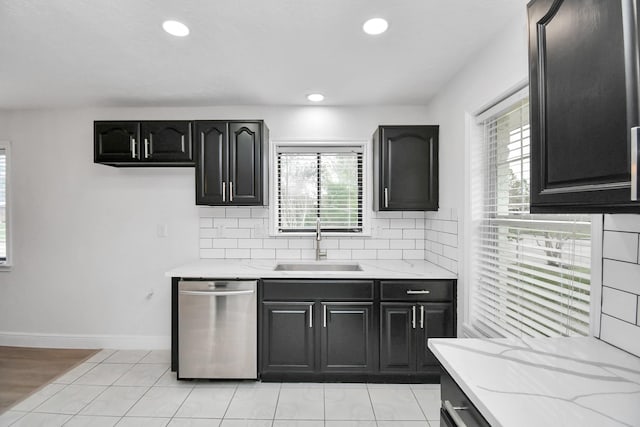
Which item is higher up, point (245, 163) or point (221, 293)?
point (245, 163)

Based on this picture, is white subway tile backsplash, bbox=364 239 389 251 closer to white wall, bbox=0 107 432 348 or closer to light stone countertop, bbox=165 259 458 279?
light stone countertop, bbox=165 259 458 279

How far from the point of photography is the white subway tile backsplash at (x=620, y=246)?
1156 millimetres

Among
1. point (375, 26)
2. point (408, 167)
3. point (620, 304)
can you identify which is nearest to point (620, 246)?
point (620, 304)

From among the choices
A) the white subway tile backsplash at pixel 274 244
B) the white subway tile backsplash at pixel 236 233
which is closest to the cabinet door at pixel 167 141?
the white subway tile backsplash at pixel 236 233

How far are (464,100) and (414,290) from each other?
4.82 feet

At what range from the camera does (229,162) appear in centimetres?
285

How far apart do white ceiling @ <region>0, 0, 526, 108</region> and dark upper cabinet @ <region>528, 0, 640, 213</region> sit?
0.87m

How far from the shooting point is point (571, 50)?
0.94 metres

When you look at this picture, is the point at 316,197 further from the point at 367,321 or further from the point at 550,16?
the point at 550,16

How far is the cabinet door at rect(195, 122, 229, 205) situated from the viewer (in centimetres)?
284

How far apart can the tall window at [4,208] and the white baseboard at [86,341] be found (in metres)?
0.79

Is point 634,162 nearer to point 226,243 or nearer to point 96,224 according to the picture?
point 226,243

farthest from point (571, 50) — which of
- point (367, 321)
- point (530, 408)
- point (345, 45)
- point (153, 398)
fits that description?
point (153, 398)

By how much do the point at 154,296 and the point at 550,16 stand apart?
359cm
